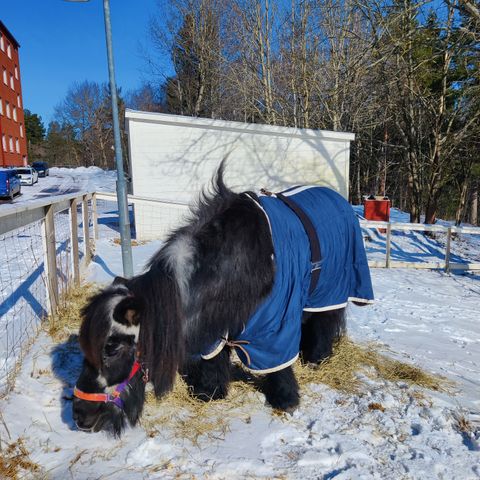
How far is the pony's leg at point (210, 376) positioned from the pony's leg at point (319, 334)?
2.86 feet

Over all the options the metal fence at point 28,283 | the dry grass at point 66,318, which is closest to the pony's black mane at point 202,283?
the metal fence at point 28,283

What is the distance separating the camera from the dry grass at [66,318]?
11.6 feet

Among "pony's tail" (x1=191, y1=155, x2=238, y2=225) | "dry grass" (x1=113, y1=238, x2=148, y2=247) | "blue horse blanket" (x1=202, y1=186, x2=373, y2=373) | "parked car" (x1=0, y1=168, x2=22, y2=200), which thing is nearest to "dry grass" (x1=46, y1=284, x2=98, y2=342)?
"pony's tail" (x1=191, y1=155, x2=238, y2=225)

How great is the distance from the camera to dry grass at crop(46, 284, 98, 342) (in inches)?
140

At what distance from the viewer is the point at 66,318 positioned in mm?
3850

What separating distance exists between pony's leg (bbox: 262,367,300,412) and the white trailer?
7.53 metres

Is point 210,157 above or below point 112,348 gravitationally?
above

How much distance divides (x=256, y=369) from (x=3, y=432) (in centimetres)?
145

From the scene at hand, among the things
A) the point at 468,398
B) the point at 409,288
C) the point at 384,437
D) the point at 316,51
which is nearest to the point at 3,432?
the point at 384,437

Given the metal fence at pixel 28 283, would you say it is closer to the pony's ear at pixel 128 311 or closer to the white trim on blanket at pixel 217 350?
the pony's ear at pixel 128 311

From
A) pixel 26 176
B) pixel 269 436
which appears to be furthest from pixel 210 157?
pixel 26 176

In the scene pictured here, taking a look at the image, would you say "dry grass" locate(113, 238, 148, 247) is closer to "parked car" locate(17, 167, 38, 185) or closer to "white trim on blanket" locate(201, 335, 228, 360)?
"white trim on blanket" locate(201, 335, 228, 360)

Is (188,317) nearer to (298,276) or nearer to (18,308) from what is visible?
(298,276)

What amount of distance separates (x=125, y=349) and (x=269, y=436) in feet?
3.35
